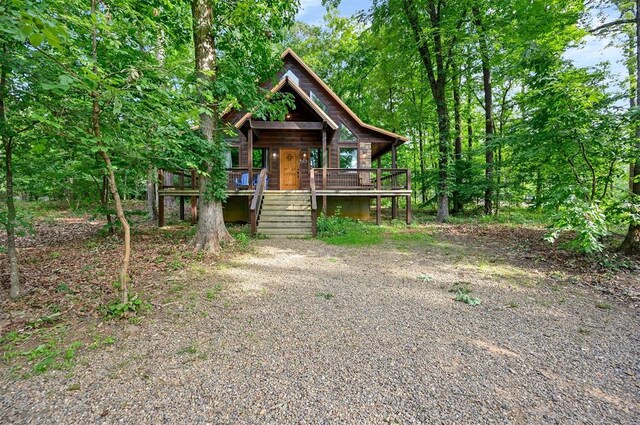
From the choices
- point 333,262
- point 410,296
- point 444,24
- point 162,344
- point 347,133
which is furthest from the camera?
point 347,133

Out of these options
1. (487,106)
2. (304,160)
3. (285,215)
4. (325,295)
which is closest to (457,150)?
(487,106)

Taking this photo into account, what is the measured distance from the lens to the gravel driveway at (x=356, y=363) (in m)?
2.08

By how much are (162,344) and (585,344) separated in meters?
4.31

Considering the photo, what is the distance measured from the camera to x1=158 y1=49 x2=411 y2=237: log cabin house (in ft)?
35.3

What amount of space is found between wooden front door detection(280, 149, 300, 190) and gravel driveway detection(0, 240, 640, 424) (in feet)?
30.0

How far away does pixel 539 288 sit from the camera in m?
4.69

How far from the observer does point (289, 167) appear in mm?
13367

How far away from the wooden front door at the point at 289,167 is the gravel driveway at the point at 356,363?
9.16m

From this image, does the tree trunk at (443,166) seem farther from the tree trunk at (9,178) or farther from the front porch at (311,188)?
the tree trunk at (9,178)

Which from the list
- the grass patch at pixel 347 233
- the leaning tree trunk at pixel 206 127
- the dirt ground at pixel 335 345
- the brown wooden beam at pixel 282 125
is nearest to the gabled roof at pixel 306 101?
the brown wooden beam at pixel 282 125

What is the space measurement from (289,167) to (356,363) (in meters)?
11.4

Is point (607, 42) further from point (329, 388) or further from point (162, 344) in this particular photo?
point (162, 344)

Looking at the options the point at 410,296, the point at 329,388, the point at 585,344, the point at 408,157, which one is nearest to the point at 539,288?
the point at 585,344

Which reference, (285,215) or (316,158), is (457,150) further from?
(285,215)
